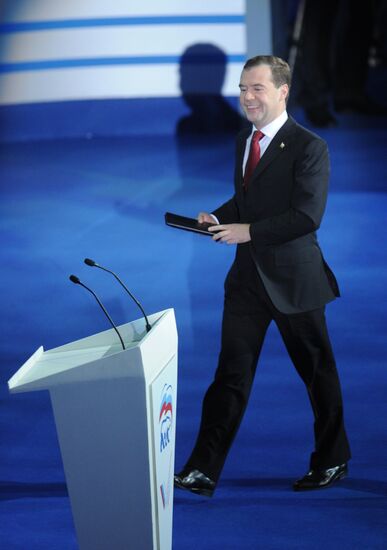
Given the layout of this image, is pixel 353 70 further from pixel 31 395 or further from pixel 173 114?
pixel 31 395

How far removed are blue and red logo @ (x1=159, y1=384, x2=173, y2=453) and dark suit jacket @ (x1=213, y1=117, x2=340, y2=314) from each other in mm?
725

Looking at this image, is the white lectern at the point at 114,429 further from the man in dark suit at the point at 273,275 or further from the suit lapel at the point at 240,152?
the suit lapel at the point at 240,152

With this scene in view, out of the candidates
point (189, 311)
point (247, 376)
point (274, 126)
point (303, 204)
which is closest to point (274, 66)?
point (274, 126)

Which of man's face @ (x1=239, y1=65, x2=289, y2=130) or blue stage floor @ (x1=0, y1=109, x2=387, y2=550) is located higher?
man's face @ (x1=239, y1=65, x2=289, y2=130)

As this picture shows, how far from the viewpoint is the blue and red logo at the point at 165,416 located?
3.08 m

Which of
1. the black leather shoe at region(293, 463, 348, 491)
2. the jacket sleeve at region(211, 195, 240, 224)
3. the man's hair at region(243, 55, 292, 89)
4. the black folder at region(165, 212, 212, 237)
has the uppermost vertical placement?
the man's hair at region(243, 55, 292, 89)

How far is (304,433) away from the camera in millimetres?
4387

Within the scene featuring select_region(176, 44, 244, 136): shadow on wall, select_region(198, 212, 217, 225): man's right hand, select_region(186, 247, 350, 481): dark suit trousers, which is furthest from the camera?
select_region(176, 44, 244, 136): shadow on wall

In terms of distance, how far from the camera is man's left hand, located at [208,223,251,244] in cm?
367

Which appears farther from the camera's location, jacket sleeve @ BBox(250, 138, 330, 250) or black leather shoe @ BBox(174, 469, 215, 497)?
A: black leather shoe @ BBox(174, 469, 215, 497)

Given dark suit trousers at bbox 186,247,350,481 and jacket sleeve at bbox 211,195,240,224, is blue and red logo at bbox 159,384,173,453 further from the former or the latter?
jacket sleeve at bbox 211,195,240,224

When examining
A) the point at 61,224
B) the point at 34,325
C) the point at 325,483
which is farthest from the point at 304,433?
the point at 61,224

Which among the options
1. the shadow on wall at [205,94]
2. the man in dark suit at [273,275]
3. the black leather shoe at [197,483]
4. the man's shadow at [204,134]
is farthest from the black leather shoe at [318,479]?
the shadow on wall at [205,94]

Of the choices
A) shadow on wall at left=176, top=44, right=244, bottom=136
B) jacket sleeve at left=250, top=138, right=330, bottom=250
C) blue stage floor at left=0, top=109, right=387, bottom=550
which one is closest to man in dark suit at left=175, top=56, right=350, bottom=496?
jacket sleeve at left=250, top=138, right=330, bottom=250
